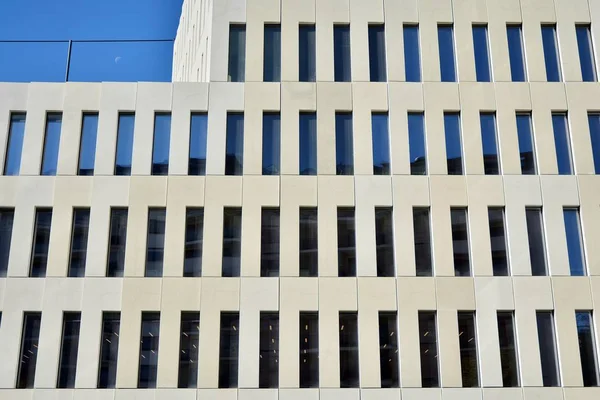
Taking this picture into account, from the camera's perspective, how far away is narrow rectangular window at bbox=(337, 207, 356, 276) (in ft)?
73.6

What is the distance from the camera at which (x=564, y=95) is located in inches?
957

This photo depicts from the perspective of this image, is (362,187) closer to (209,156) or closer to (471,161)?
(471,161)

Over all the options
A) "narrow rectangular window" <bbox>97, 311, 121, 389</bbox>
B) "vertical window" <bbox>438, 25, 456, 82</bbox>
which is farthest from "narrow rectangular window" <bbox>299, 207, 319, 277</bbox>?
"vertical window" <bbox>438, 25, 456, 82</bbox>

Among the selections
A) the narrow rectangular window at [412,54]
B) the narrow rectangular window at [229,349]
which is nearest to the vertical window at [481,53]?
the narrow rectangular window at [412,54]

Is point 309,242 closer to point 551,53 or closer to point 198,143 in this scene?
point 198,143

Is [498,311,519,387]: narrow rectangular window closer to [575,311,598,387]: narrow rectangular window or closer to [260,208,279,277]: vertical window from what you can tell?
[575,311,598,387]: narrow rectangular window

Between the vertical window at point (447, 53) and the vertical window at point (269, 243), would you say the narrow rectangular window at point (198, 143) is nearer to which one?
the vertical window at point (269, 243)

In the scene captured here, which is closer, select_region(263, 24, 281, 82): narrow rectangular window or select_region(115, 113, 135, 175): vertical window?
select_region(115, 113, 135, 175): vertical window

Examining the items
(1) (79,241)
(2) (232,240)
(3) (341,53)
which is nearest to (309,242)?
(2) (232,240)

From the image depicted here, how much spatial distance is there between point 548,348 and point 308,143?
1087 centimetres

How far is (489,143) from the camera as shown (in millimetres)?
23969

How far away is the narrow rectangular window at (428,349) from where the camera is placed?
70.7 feet

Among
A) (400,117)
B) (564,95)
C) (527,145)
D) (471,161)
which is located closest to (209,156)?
(400,117)

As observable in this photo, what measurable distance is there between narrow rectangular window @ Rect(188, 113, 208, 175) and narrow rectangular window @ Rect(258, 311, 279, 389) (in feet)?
18.7
